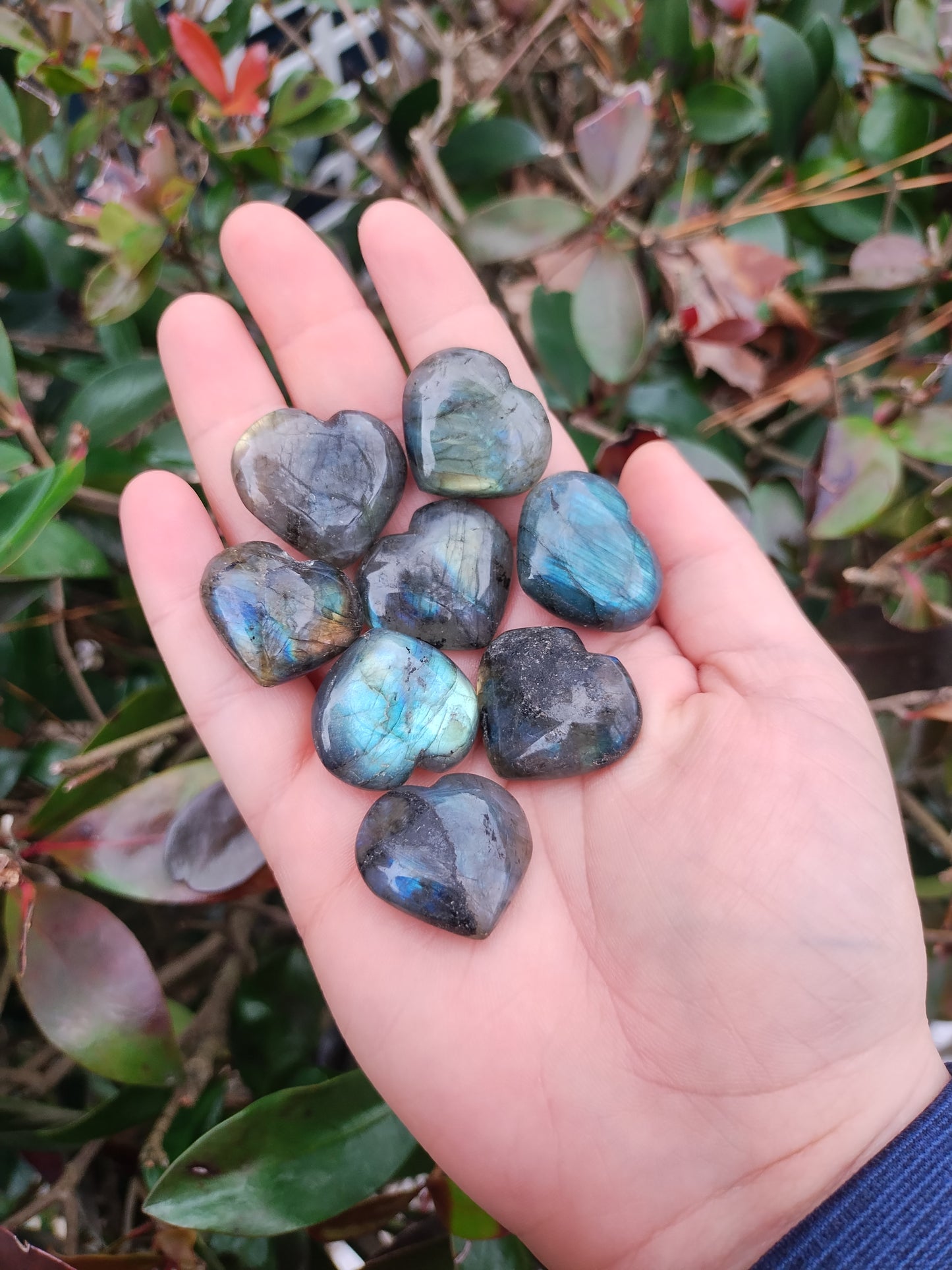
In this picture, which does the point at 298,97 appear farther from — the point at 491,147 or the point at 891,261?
the point at 891,261

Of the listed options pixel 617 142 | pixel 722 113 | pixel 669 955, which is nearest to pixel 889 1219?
pixel 669 955

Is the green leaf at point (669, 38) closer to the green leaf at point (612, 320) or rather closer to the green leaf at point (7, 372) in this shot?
the green leaf at point (612, 320)

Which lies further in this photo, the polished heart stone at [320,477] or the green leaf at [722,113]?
the green leaf at [722,113]

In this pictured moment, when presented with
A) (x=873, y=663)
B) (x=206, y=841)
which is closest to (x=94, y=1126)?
(x=206, y=841)

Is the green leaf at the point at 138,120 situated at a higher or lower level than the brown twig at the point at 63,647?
higher

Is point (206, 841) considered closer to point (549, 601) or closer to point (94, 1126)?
point (94, 1126)

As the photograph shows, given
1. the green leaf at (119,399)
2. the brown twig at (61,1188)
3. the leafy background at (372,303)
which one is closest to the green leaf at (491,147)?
the leafy background at (372,303)

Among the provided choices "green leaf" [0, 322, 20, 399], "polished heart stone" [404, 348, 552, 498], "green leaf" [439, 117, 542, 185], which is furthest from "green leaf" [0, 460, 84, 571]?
"green leaf" [439, 117, 542, 185]
